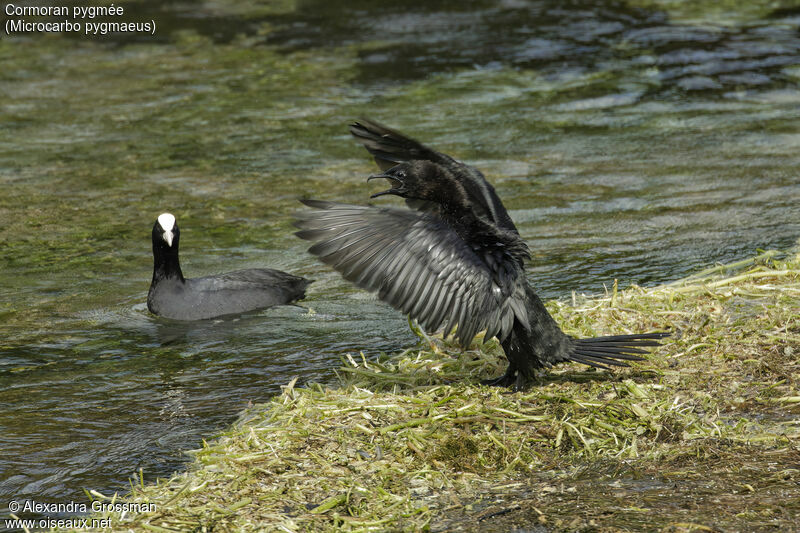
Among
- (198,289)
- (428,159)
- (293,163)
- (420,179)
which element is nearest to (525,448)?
(420,179)

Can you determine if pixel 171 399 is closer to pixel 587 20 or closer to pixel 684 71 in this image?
pixel 684 71

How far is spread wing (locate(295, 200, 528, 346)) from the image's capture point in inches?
219

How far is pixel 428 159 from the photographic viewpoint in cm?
639

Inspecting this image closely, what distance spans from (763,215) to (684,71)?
22.5ft

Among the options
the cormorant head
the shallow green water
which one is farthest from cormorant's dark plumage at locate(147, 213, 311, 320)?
the cormorant head

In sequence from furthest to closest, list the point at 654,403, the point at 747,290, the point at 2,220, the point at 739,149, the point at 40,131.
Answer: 1. the point at 40,131
2. the point at 739,149
3. the point at 2,220
4. the point at 747,290
5. the point at 654,403

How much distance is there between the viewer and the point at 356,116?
47.9 ft

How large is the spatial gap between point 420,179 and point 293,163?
22.5 feet

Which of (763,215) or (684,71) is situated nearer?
(763,215)

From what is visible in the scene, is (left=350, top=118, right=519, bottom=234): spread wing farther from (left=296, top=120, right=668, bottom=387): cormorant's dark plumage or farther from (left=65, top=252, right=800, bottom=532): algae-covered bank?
(left=65, top=252, right=800, bottom=532): algae-covered bank

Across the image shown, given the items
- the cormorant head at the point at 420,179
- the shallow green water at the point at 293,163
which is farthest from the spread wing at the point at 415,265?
the shallow green water at the point at 293,163

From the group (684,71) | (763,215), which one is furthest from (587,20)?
(763,215)

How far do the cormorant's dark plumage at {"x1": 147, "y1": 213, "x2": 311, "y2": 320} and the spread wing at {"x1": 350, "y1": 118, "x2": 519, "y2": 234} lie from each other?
2.37m

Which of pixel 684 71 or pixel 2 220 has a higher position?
pixel 684 71
